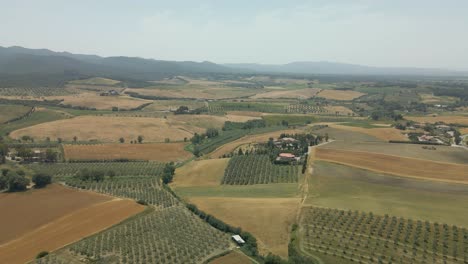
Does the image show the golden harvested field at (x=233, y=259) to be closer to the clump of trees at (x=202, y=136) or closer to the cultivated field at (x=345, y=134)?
the cultivated field at (x=345, y=134)

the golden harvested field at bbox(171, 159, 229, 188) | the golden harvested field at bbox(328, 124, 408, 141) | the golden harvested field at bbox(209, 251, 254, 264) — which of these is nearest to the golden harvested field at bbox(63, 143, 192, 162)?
the golden harvested field at bbox(171, 159, 229, 188)

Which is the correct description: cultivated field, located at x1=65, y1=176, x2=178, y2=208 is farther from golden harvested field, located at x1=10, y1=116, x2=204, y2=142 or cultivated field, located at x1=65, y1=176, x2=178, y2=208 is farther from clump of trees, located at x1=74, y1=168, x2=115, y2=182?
golden harvested field, located at x1=10, y1=116, x2=204, y2=142

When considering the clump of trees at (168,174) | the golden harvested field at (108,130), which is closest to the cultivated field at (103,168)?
the clump of trees at (168,174)

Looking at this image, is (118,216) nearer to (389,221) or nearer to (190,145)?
(389,221)

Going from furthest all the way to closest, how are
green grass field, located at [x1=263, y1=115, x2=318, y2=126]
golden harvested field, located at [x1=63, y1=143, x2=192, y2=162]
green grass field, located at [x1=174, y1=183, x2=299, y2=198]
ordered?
A: green grass field, located at [x1=263, y1=115, x2=318, y2=126], golden harvested field, located at [x1=63, y1=143, x2=192, y2=162], green grass field, located at [x1=174, y1=183, x2=299, y2=198]

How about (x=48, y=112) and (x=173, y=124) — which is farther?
(x=48, y=112)

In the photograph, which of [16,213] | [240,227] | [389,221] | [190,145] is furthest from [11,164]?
[389,221]

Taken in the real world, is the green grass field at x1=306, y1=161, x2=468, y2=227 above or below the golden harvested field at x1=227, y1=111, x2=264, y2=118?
above
